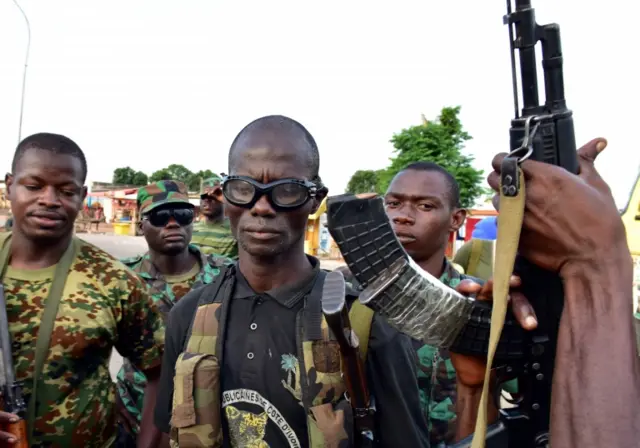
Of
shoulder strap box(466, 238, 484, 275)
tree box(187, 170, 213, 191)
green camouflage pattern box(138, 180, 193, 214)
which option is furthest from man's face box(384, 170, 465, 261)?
tree box(187, 170, 213, 191)

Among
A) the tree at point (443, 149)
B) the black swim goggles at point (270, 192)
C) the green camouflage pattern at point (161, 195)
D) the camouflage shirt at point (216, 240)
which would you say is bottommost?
the black swim goggles at point (270, 192)

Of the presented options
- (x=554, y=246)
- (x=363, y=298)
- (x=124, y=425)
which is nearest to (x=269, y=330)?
(x=363, y=298)

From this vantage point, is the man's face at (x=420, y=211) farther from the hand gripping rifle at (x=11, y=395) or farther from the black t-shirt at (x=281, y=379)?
the hand gripping rifle at (x=11, y=395)

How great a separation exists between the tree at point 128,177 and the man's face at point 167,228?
80281mm

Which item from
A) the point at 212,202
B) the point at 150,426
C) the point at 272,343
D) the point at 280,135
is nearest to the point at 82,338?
the point at 150,426

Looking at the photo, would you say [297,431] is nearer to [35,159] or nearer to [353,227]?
[353,227]

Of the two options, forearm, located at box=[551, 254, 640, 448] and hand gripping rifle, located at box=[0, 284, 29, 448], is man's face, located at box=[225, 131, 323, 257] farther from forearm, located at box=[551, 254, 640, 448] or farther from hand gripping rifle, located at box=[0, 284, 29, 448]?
hand gripping rifle, located at box=[0, 284, 29, 448]

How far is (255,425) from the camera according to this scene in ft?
5.42

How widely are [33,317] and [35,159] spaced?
0.72m

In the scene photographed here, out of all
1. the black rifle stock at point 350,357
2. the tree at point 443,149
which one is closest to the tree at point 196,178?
the tree at point 443,149

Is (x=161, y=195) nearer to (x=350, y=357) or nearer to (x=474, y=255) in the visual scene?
(x=474, y=255)

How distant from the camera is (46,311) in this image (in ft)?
7.37

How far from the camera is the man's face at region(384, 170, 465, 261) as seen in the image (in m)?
2.82

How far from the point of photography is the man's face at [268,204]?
5.89ft
